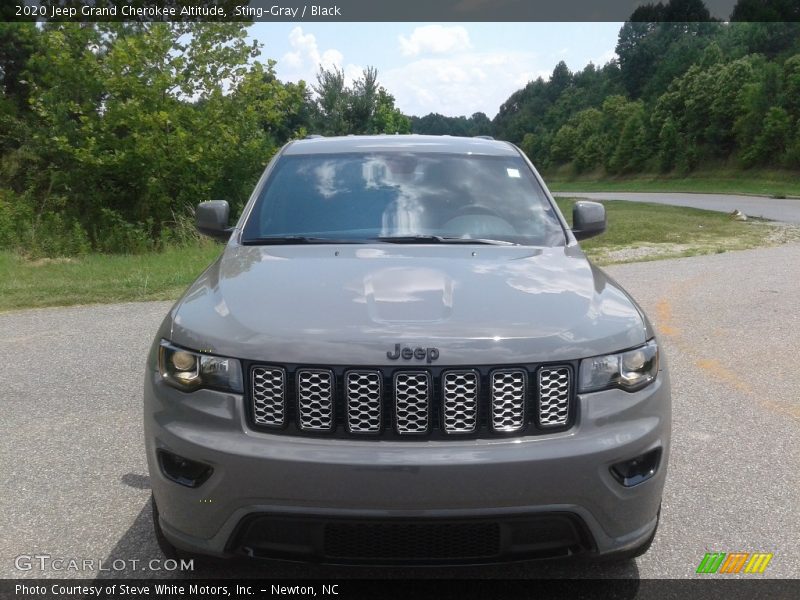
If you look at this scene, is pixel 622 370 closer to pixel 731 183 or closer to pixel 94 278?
pixel 94 278

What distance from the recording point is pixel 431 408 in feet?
8.45

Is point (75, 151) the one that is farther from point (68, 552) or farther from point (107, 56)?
point (68, 552)

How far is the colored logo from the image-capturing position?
3172 millimetres

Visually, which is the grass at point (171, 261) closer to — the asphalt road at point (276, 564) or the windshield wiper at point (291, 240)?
the asphalt road at point (276, 564)

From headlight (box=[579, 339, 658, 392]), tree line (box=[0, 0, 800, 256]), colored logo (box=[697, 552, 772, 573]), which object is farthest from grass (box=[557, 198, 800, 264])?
headlight (box=[579, 339, 658, 392])

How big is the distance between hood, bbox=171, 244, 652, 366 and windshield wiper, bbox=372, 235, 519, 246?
0.20 m

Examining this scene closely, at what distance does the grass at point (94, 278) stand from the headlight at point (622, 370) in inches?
311

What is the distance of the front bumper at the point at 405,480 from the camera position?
8.12 ft

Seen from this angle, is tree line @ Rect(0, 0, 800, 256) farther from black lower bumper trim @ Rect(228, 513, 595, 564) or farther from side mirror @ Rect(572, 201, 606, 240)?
black lower bumper trim @ Rect(228, 513, 595, 564)

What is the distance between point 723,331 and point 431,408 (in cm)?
593

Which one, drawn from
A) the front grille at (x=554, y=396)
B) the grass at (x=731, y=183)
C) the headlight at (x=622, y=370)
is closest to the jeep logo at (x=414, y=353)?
the front grille at (x=554, y=396)

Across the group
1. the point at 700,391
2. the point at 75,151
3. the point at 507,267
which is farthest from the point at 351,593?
the point at 75,151

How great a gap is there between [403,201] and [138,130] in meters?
16.4

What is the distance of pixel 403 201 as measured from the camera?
4105 millimetres
